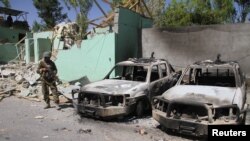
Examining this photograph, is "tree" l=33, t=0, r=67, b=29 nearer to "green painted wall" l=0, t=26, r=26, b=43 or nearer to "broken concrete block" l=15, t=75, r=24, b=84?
"green painted wall" l=0, t=26, r=26, b=43

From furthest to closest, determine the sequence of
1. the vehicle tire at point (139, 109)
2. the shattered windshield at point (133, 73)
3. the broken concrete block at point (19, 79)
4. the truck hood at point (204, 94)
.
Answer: the broken concrete block at point (19, 79), the shattered windshield at point (133, 73), the vehicle tire at point (139, 109), the truck hood at point (204, 94)

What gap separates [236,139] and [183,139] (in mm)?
1539

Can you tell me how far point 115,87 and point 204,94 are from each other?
7.84 ft

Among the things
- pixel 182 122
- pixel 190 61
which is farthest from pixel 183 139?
pixel 190 61

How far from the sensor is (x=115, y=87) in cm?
858

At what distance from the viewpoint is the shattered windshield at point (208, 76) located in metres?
8.66

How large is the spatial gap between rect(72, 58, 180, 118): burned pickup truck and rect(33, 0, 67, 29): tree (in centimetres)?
3373

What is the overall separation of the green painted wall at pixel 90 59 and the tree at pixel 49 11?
92.2ft

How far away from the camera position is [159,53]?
13211 millimetres

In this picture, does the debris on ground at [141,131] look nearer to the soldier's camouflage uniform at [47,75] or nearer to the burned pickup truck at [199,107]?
the burned pickup truck at [199,107]

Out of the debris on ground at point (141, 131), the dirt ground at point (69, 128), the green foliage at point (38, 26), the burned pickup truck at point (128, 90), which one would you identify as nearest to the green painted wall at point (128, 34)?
the burned pickup truck at point (128, 90)

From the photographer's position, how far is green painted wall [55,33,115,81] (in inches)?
511

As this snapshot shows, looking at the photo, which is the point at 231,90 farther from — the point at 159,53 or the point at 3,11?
the point at 3,11

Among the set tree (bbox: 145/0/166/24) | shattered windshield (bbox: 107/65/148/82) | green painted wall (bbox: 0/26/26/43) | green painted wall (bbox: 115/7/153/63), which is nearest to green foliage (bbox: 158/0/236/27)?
tree (bbox: 145/0/166/24)
